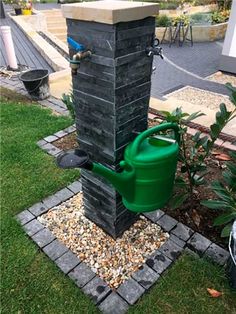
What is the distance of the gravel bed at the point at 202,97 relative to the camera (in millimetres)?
6074

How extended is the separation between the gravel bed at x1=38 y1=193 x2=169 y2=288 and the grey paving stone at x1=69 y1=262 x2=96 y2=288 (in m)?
0.06

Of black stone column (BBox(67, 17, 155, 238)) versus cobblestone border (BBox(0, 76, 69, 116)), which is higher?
black stone column (BBox(67, 17, 155, 238))

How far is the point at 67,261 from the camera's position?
267cm

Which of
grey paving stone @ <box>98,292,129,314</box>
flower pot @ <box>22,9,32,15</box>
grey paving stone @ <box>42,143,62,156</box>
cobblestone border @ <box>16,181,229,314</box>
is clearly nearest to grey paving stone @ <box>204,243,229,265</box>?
cobblestone border @ <box>16,181,229,314</box>

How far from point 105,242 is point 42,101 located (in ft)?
12.7

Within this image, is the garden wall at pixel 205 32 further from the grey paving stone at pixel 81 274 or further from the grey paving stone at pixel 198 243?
the grey paving stone at pixel 81 274

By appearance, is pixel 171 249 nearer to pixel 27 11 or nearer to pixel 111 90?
pixel 111 90

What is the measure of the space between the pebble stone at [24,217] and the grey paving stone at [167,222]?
4.64 feet

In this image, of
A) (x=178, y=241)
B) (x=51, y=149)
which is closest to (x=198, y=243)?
(x=178, y=241)

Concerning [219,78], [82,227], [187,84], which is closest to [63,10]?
[82,227]

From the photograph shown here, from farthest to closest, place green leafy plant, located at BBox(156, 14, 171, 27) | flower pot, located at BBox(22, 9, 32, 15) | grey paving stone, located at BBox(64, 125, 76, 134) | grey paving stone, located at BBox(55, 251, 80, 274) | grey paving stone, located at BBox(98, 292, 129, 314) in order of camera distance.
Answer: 1. flower pot, located at BBox(22, 9, 32, 15)
2. green leafy plant, located at BBox(156, 14, 171, 27)
3. grey paving stone, located at BBox(64, 125, 76, 134)
4. grey paving stone, located at BBox(55, 251, 80, 274)
5. grey paving stone, located at BBox(98, 292, 129, 314)

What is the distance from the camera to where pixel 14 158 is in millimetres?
4094

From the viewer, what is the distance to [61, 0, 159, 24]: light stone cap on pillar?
1729mm

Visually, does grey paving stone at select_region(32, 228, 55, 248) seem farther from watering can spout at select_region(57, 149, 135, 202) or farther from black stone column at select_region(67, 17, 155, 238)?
watering can spout at select_region(57, 149, 135, 202)
